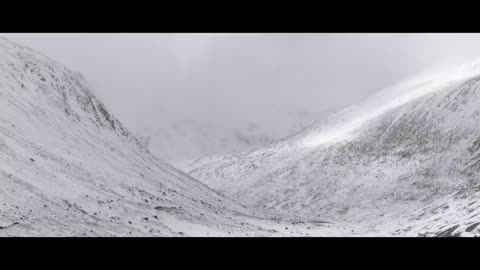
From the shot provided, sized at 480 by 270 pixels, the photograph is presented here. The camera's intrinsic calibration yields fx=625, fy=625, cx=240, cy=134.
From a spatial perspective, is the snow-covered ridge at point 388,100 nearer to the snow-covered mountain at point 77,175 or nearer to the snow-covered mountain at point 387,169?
the snow-covered mountain at point 387,169

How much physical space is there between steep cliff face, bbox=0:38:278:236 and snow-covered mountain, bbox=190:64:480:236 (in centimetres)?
1398

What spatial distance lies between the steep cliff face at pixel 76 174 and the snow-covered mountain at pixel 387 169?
14.0 metres

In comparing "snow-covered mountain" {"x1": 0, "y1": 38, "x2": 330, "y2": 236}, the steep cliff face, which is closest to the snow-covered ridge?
"snow-covered mountain" {"x1": 0, "y1": 38, "x2": 330, "y2": 236}

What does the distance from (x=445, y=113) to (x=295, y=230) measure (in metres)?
41.8

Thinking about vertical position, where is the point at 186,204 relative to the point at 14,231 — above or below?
above

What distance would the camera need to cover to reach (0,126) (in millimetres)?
42938

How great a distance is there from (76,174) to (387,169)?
43.0 metres

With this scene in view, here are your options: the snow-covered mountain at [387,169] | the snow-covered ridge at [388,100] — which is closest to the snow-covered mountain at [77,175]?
the snow-covered mountain at [387,169]

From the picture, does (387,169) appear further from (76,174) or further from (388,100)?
(76,174)

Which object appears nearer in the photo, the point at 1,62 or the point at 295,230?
the point at 295,230

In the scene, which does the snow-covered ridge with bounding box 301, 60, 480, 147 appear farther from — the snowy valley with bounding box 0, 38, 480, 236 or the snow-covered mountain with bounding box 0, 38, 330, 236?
the snow-covered mountain with bounding box 0, 38, 330, 236
